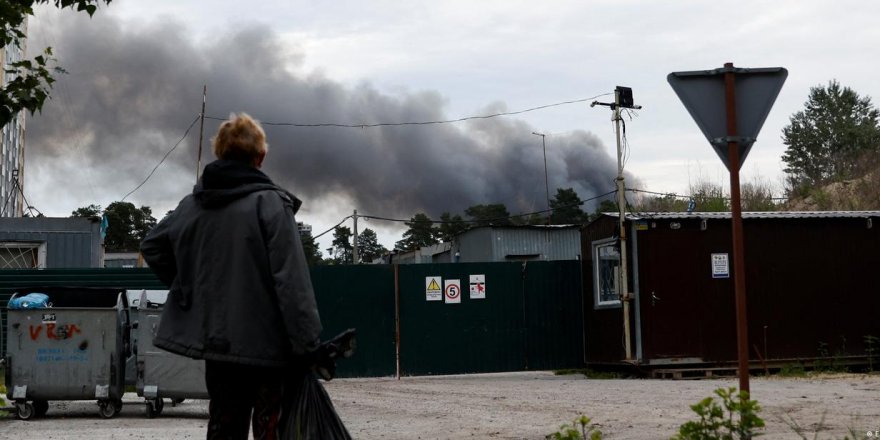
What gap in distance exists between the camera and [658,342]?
16.8 m

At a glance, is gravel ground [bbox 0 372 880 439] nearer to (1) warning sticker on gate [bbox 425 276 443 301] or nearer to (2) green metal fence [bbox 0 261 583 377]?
(2) green metal fence [bbox 0 261 583 377]

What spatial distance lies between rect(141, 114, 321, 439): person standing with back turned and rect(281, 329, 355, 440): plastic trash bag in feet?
0.17

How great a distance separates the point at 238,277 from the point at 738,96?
133 inches

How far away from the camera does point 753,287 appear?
17172mm

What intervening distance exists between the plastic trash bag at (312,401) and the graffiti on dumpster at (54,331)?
7753 mm

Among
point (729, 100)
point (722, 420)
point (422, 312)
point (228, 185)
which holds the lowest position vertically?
point (722, 420)

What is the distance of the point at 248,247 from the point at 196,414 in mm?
8140

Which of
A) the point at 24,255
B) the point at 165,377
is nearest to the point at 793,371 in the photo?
the point at 165,377

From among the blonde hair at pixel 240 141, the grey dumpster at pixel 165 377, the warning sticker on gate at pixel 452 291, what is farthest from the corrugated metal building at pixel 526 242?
the blonde hair at pixel 240 141

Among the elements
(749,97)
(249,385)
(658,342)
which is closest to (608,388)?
(658,342)

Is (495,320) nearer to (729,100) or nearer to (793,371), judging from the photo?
(793,371)

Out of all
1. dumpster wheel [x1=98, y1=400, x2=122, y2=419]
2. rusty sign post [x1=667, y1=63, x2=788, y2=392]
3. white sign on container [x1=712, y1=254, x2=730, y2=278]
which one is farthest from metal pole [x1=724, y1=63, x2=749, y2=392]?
white sign on container [x1=712, y1=254, x2=730, y2=278]

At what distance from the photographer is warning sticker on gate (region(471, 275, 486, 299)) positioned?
18422 millimetres

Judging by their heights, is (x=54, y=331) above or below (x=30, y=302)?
below
